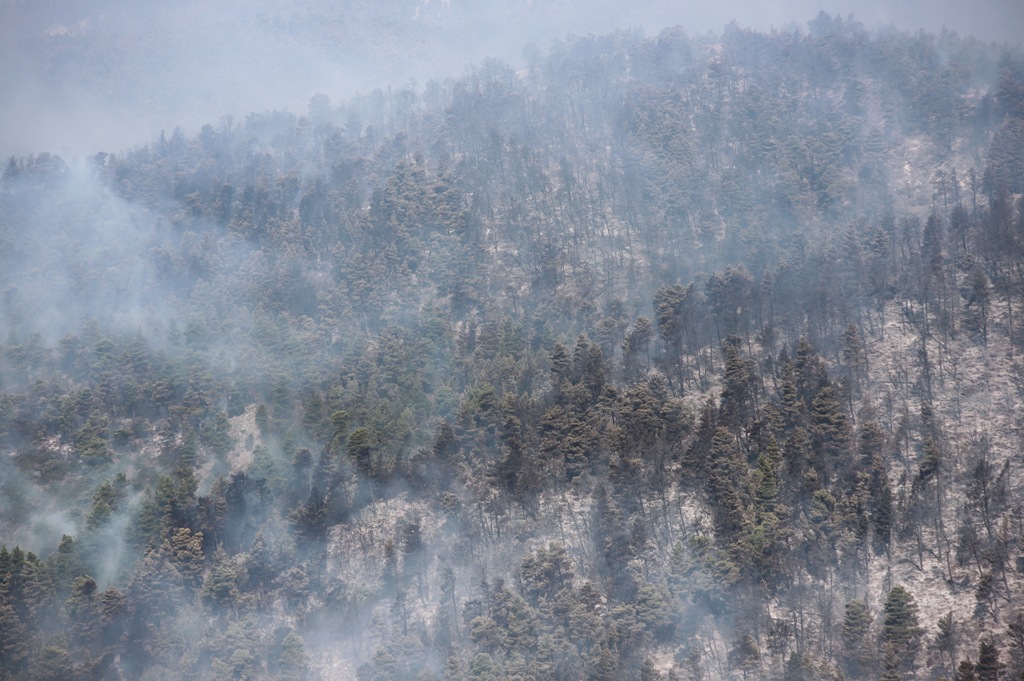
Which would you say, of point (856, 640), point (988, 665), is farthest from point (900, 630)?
point (988, 665)

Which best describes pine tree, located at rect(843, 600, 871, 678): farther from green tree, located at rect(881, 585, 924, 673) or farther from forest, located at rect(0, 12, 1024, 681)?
green tree, located at rect(881, 585, 924, 673)

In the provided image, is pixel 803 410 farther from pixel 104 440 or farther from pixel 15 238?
pixel 15 238

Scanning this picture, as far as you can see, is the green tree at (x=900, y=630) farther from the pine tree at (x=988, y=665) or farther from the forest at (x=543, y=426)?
the pine tree at (x=988, y=665)

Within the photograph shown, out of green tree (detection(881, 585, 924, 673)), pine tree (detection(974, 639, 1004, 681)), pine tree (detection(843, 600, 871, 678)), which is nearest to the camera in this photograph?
pine tree (detection(974, 639, 1004, 681))

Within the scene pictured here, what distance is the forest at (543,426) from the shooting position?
3684 inches

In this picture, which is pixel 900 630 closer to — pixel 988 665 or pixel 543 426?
pixel 988 665

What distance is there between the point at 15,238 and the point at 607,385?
127 meters

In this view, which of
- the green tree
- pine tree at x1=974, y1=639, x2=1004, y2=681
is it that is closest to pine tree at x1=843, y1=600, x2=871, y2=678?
the green tree

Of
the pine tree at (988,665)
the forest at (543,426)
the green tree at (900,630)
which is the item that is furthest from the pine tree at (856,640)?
the pine tree at (988,665)

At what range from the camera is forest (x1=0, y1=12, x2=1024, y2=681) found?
93562 millimetres

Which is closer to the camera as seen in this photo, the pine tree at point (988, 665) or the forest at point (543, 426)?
the pine tree at point (988, 665)

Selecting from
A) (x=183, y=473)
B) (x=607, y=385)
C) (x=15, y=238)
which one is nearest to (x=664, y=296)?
(x=607, y=385)

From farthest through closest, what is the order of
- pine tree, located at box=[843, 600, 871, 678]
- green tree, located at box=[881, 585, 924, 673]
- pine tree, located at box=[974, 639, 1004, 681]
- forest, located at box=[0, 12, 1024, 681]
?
forest, located at box=[0, 12, 1024, 681] → pine tree, located at box=[843, 600, 871, 678] → green tree, located at box=[881, 585, 924, 673] → pine tree, located at box=[974, 639, 1004, 681]

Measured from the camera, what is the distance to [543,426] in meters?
109
